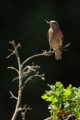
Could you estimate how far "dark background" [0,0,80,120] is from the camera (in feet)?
22.5

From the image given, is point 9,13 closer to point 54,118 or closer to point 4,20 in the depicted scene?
point 4,20

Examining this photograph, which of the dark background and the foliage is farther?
the dark background

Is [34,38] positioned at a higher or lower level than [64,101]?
higher

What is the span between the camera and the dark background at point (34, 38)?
6855 millimetres

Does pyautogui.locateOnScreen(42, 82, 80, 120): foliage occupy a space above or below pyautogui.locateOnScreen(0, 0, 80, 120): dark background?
below

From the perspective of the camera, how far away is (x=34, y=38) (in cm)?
693

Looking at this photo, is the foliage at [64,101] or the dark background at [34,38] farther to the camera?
the dark background at [34,38]

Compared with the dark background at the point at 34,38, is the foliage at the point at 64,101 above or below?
below

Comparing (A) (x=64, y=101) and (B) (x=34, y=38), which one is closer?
(A) (x=64, y=101)

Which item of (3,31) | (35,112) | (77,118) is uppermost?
(3,31)

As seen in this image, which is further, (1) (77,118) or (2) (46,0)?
(2) (46,0)

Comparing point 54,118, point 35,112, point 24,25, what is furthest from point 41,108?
point 54,118

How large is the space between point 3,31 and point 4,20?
132 mm

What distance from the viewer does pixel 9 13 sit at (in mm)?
6863
